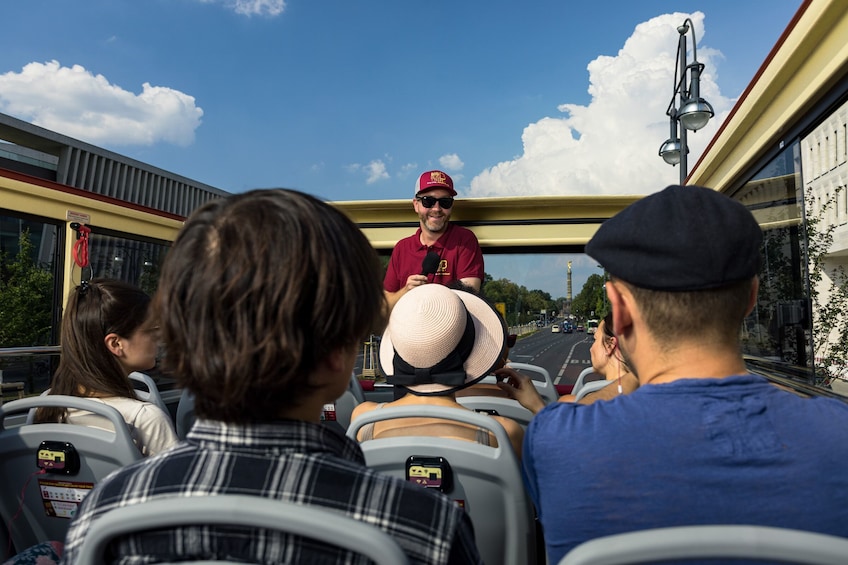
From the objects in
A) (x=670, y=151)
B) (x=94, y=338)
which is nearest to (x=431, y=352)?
(x=94, y=338)

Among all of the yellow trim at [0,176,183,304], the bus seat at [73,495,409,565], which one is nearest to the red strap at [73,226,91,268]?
the yellow trim at [0,176,183,304]

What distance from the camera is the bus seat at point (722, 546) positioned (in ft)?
2.40

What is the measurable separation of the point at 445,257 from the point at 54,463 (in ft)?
8.87

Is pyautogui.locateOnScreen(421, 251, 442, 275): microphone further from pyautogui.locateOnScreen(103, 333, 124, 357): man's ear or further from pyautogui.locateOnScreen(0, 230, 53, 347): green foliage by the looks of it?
pyautogui.locateOnScreen(0, 230, 53, 347): green foliage

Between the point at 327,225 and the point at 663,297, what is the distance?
0.68 m

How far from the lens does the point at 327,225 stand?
939mm

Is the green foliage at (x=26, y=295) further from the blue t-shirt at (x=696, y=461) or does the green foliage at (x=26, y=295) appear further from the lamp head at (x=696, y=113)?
the lamp head at (x=696, y=113)

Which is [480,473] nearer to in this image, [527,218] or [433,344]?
[433,344]

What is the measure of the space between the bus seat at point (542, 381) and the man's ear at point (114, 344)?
203 centimetres

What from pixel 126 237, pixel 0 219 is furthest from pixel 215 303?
pixel 126 237

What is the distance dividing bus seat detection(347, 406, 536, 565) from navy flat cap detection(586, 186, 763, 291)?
25.7 inches

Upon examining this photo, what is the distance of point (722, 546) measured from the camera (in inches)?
29.4

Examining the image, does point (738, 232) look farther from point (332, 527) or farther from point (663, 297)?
point (332, 527)

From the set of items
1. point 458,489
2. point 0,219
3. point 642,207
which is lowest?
point 458,489
